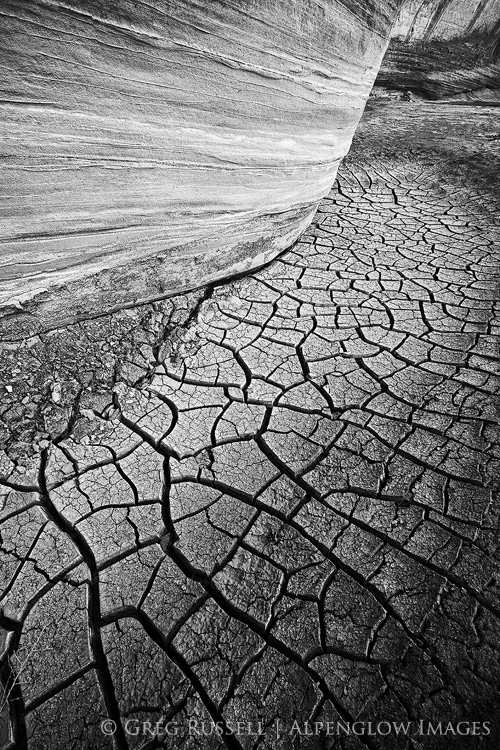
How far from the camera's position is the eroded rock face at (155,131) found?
1547mm

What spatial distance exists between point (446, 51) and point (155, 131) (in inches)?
214

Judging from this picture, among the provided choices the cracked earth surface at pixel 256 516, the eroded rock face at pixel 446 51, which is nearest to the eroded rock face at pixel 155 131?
the cracked earth surface at pixel 256 516

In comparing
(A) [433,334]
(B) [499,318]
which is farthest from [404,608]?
(B) [499,318]

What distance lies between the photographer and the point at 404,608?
1332 millimetres

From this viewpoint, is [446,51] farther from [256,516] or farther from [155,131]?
[256,516]

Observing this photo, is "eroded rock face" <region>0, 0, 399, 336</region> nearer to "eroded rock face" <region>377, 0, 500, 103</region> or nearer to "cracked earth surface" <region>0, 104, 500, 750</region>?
"cracked earth surface" <region>0, 104, 500, 750</region>

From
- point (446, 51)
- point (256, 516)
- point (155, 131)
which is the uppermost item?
point (446, 51)

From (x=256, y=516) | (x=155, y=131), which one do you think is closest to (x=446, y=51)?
(x=155, y=131)

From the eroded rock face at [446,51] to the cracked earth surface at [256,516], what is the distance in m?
4.42

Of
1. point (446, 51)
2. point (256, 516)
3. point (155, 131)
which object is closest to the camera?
point (256, 516)

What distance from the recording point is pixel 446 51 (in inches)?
221

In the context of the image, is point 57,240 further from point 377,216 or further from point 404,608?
point 377,216

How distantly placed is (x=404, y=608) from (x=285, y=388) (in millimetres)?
963

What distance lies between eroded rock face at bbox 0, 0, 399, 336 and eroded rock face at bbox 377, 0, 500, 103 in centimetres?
371
